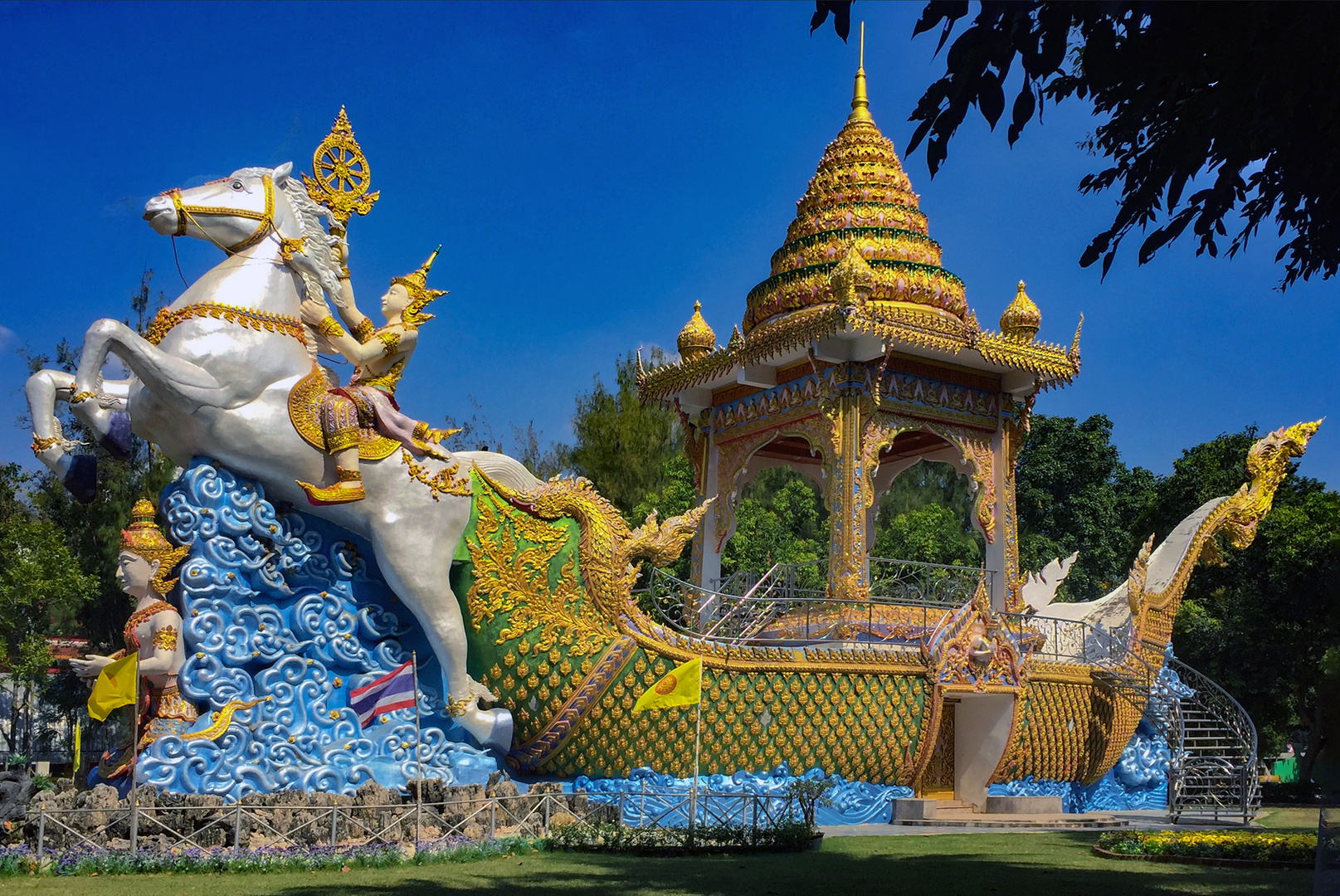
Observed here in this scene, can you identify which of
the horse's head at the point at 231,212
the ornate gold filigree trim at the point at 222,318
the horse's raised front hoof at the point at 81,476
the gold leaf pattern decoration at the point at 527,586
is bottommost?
the gold leaf pattern decoration at the point at 527,586

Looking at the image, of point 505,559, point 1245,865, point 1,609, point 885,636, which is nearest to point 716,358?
point 885,636

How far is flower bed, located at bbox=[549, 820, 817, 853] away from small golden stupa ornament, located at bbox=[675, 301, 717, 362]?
26.9 ft

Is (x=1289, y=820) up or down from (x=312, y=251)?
down

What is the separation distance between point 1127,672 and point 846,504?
4708 mm

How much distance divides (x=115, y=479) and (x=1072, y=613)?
54.1ft

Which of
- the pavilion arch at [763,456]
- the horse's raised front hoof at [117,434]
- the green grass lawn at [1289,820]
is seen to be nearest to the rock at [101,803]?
the horse's raised front hoof at [117,434]

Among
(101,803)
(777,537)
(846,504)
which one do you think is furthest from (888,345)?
(777,537)

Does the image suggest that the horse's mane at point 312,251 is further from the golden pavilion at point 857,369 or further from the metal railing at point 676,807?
the golden pavilion at point 857,369

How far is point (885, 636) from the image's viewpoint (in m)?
14.2

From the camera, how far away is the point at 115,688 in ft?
32.2

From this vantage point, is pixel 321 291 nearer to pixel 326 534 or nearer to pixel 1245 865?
pixel 326 534

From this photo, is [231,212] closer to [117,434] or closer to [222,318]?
[222,318]

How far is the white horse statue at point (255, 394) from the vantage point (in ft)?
33.5

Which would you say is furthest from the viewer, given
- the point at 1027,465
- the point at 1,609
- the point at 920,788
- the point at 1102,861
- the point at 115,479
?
the point at 1027,465
